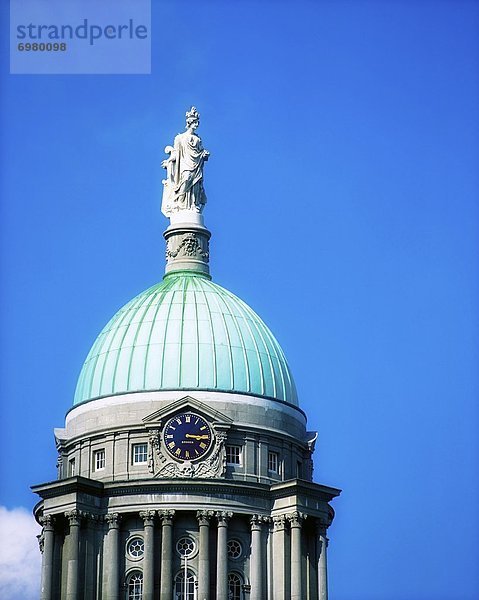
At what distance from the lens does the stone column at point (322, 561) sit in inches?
5420

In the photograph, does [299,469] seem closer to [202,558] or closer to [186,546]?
[186,546]

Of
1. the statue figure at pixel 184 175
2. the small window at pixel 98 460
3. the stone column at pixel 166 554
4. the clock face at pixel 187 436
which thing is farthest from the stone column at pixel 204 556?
the statue figure at pixel 184 175

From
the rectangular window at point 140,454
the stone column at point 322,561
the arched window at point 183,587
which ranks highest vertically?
the rectangular window at point 140,454

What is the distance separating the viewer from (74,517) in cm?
13600

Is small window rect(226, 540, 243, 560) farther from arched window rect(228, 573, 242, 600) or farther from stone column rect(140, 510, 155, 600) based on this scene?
stone column rect(140, 510, 155, 600)

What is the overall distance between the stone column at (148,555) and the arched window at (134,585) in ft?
3.99

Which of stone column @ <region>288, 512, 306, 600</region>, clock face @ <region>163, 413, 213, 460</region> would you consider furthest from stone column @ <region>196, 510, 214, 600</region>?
stone column @ <region>288, 512, 306, 600</region>

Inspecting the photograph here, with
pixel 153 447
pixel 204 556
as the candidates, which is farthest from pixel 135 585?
pixel 153 447

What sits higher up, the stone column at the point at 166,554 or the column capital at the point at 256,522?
the column capital at the point at 256,522

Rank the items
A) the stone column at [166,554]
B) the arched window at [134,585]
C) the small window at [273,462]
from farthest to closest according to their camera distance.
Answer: the small window at [273,462]
the arched window at [134,585]
the stone column at [166,554]

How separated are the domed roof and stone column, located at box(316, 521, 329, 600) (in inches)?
385

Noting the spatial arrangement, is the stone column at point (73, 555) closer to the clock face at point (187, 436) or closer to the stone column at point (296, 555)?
the clock face at point (187, 436)

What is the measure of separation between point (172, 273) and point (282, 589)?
25620 mm

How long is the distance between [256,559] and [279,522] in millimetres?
2997
